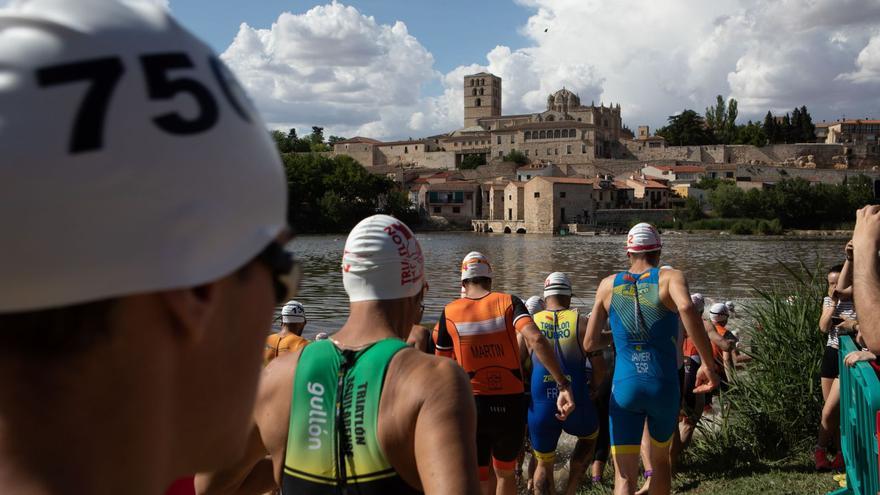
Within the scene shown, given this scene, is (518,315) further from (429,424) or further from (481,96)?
(481,96)

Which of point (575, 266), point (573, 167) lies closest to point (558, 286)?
point (575, 266)

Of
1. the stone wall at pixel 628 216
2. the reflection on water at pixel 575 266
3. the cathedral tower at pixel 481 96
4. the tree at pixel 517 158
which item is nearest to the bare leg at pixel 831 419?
the reflection on water at pixel 575 266

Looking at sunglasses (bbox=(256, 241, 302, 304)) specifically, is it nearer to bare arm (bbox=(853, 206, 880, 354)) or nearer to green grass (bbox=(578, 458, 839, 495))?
bare arm (bbox=(853, 206, 880, 354))

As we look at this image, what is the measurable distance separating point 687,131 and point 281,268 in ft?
416

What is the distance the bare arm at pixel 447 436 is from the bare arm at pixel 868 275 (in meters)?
2.08

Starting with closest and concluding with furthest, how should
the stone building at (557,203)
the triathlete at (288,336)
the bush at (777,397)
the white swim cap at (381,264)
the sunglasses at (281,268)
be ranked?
the sunglasses at (281,268) → the white swim cap at (381,264) → the triathlete at (288,336) → the bush at (777,397) → the stone building at (557,203)

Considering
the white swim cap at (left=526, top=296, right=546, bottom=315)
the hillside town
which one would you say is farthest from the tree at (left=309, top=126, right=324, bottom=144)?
the white swim cap at (left=526, top=296, right=546, bottom=315)

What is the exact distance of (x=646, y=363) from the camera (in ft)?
19.4

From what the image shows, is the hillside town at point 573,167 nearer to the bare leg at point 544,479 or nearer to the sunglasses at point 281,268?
the bare leg at point 544,479

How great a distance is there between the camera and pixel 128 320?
0.85 metres

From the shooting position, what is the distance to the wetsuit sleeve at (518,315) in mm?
6187

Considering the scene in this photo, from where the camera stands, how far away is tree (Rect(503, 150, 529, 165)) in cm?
11594

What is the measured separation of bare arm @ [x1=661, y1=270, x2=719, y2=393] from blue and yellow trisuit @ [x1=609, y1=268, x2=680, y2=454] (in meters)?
0.15

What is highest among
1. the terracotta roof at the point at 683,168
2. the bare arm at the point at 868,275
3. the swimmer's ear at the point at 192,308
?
the terracotta roof at the point at 683,168
